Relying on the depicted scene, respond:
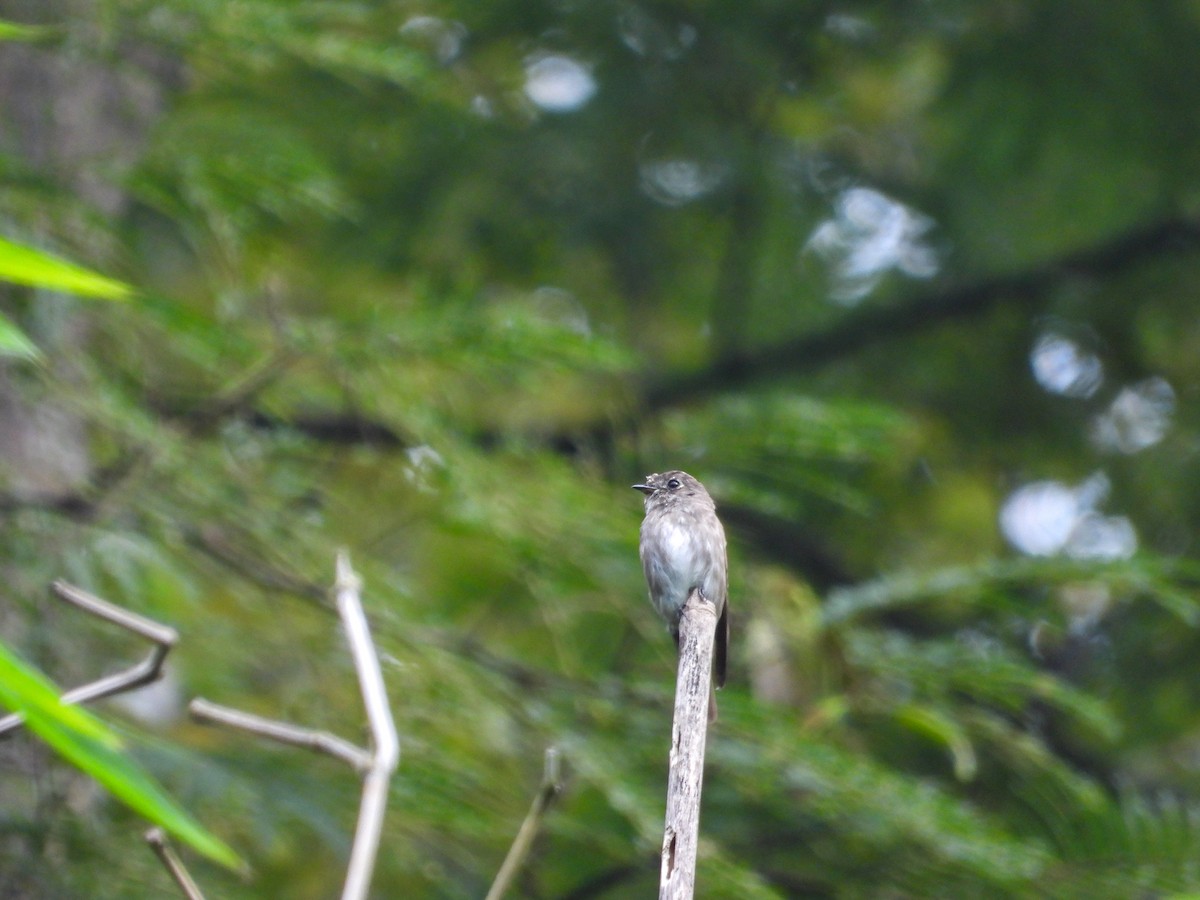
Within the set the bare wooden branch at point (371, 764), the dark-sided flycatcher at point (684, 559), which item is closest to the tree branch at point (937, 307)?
the dark-sided flycatcher at point (684, 559)

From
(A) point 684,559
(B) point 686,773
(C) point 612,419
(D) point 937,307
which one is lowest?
(B) point 686,773

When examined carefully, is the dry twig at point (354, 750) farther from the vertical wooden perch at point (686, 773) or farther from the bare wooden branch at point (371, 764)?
the vertical wooden perch at point (686, 773)

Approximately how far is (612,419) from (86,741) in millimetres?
2716

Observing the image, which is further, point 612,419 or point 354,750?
point 612,419

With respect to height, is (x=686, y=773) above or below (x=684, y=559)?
below

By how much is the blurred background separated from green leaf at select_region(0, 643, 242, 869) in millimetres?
345

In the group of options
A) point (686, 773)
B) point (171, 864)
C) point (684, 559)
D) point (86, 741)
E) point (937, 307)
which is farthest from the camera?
point (937, 307)

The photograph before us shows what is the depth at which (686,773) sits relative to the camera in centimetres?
155

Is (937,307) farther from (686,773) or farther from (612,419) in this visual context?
(686,773)

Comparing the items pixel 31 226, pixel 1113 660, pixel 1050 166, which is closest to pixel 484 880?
pixel 31 226

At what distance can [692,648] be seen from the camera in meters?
1.87

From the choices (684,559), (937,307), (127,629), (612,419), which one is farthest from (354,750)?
(937,307)

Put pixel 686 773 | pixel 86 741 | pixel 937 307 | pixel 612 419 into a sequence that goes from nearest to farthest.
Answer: pixel 86 741 → pixel 686 773 → pixel 612 419 → pixel 937 307

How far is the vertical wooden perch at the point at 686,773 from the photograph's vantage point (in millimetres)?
1430
